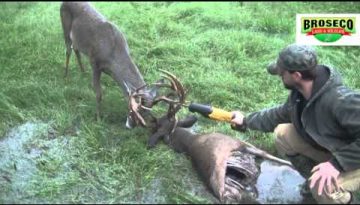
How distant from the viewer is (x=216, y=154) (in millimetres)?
6359

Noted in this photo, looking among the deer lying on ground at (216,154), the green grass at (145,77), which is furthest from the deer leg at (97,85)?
the deer lying on ground at (216,154)

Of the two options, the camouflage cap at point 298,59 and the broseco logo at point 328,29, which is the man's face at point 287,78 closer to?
the camouflage cap at point 298,59

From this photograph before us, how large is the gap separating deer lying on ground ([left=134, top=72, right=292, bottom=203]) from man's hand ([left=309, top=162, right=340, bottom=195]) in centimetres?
59

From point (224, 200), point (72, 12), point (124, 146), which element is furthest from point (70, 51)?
point (224, 200)

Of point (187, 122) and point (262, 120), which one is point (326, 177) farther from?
point (187, 122)

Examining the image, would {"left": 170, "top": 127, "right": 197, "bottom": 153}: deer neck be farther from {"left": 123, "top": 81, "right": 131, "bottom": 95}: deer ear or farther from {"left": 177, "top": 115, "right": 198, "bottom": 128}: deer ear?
{"left": 123, "top": 81, "right": 131, "bottom": 95}: deer ear

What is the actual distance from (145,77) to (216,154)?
2.80m

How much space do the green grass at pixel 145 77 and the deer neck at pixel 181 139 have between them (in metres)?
0.10

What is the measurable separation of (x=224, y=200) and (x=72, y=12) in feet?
12.1

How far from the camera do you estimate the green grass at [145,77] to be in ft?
21.2

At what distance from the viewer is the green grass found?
21.2 ft

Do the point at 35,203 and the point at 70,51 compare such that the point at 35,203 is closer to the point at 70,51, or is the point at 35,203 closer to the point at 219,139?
the point at 219,139

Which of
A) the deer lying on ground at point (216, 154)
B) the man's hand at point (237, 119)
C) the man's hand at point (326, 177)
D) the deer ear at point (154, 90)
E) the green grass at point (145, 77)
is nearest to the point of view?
the man's hand at point (326, 177)

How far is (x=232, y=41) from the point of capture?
10.1 metres
